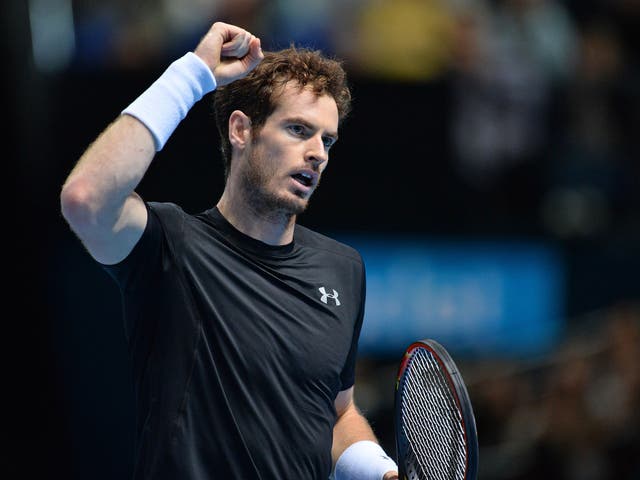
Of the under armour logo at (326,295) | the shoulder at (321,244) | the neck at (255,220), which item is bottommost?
the under armour logo at (326,295)

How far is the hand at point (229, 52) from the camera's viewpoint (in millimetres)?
3738

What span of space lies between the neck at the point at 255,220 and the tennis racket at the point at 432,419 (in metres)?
0.64

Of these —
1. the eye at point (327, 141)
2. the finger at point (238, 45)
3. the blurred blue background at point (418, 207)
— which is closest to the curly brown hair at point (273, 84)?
the eye at point (327, 141)

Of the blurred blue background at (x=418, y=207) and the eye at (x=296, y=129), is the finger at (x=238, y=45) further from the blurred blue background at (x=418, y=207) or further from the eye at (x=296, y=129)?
the blurred blue background at (x=418, y=207)

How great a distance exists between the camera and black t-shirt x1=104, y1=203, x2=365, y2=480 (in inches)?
144

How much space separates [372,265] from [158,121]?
580 centimetres

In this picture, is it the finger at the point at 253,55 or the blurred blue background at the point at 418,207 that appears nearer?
the finger at the point at 253,55

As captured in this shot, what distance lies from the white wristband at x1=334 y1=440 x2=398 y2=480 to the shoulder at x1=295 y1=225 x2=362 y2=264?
2.31 feet

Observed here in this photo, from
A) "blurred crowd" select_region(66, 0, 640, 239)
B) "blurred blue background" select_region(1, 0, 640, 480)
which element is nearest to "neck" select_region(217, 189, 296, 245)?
"blurred blue background" select_region(1, 0, 640, 480)

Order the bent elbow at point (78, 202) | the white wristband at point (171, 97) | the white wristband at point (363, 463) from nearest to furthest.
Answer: the bent elbow at point (78, 202)
the white wristband at point (171, 97)
the white wristband at point (363, 463)

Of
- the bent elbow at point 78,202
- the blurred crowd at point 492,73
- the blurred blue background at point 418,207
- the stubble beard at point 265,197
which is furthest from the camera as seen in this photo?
the blurred crowd at point 492,73

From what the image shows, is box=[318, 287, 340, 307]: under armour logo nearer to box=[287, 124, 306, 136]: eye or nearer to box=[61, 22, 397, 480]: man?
box=[61, 22, 397, 480]: man

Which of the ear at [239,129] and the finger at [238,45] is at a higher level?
the finger at [238,45]

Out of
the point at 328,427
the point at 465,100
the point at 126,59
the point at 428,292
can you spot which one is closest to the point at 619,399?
the point at 428,292
